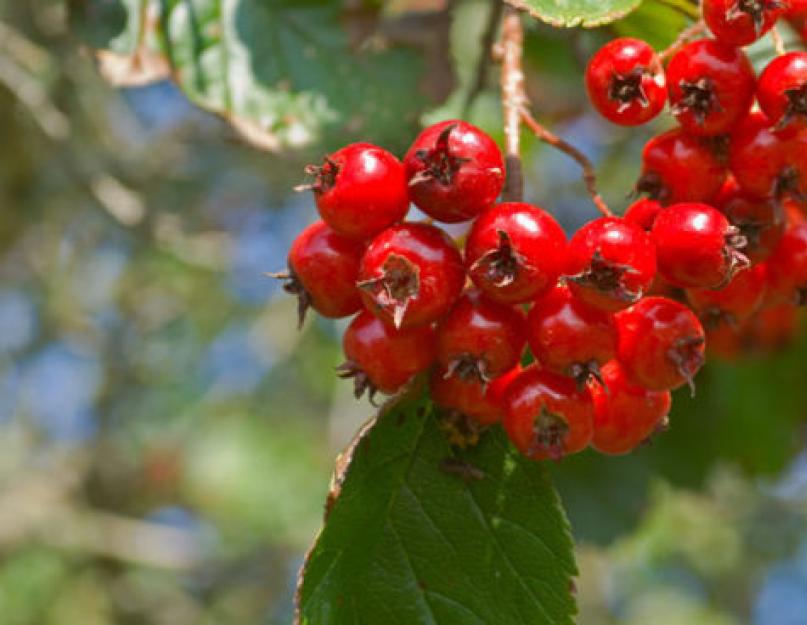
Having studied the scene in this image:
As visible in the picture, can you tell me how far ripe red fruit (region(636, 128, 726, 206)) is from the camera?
1.29 meters

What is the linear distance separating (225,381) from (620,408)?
184 inches

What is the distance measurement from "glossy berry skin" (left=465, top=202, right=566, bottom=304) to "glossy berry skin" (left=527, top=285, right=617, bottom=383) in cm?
3

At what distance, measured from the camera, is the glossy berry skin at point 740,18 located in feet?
3.98

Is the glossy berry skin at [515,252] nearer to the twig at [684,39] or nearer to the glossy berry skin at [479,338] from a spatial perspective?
the glossy berry skin at [479,338]

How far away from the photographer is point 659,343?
1.20 metres


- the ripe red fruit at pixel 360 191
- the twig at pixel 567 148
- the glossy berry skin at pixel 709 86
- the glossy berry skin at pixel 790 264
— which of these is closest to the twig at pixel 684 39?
the glossy berry skin at pixel 709 86

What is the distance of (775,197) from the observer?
129cm

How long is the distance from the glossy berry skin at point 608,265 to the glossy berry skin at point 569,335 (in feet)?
0.07

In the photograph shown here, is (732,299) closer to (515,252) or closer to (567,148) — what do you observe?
(567,148)

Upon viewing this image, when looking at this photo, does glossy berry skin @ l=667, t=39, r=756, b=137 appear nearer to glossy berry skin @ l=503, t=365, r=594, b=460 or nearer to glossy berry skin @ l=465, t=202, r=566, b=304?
glossy berry skin @ l=465, t=202, r=566, b=304

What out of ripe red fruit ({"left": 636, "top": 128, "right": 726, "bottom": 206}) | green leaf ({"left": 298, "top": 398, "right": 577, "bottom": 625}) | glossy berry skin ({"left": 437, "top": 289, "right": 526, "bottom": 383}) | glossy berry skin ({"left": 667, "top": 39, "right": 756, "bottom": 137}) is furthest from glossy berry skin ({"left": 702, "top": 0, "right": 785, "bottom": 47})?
green leaf ({"left": 298, "top": 398, "right": 577, "bottom": 625})

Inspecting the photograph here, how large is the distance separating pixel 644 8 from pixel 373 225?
0.70m

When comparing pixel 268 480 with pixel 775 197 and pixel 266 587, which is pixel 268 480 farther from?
pixel 775 197

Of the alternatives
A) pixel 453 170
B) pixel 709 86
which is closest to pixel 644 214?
A: pixel 709 86
